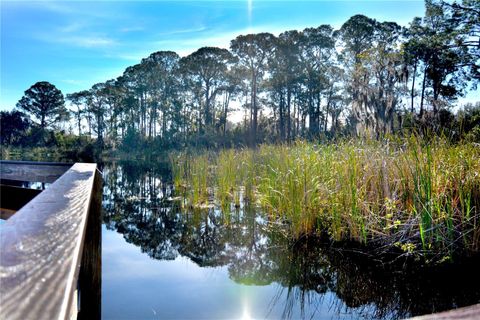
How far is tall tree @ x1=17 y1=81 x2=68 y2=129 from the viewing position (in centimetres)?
3034

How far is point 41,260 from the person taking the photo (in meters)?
0.41

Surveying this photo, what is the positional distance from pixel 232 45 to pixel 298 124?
8823 mm

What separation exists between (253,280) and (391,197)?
1.76 metres

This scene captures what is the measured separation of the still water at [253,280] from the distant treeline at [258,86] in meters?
13.6

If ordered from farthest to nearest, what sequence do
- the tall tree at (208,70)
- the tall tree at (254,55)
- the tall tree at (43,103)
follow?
1. the tall tree at (43,103)
2. the tall tree at (208,70)
3. the tall tree at (254,55)

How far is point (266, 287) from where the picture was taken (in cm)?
241

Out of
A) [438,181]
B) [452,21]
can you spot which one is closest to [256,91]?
[452,21]

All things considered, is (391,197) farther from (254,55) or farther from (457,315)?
(254,55)

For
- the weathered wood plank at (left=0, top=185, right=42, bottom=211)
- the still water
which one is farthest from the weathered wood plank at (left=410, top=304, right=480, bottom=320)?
the still water

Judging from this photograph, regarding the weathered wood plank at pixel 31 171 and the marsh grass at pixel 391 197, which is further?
the marsh grass at pixel 391 197

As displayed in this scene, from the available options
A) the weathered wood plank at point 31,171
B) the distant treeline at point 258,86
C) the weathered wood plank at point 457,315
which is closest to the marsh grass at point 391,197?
the weathered wood plank at point 31,171

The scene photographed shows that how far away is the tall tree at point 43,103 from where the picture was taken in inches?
1195

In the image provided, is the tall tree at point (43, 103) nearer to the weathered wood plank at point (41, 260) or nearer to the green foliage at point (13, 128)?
the green foliage at point (13, 128)

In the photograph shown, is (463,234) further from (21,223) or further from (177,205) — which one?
(177,205)
